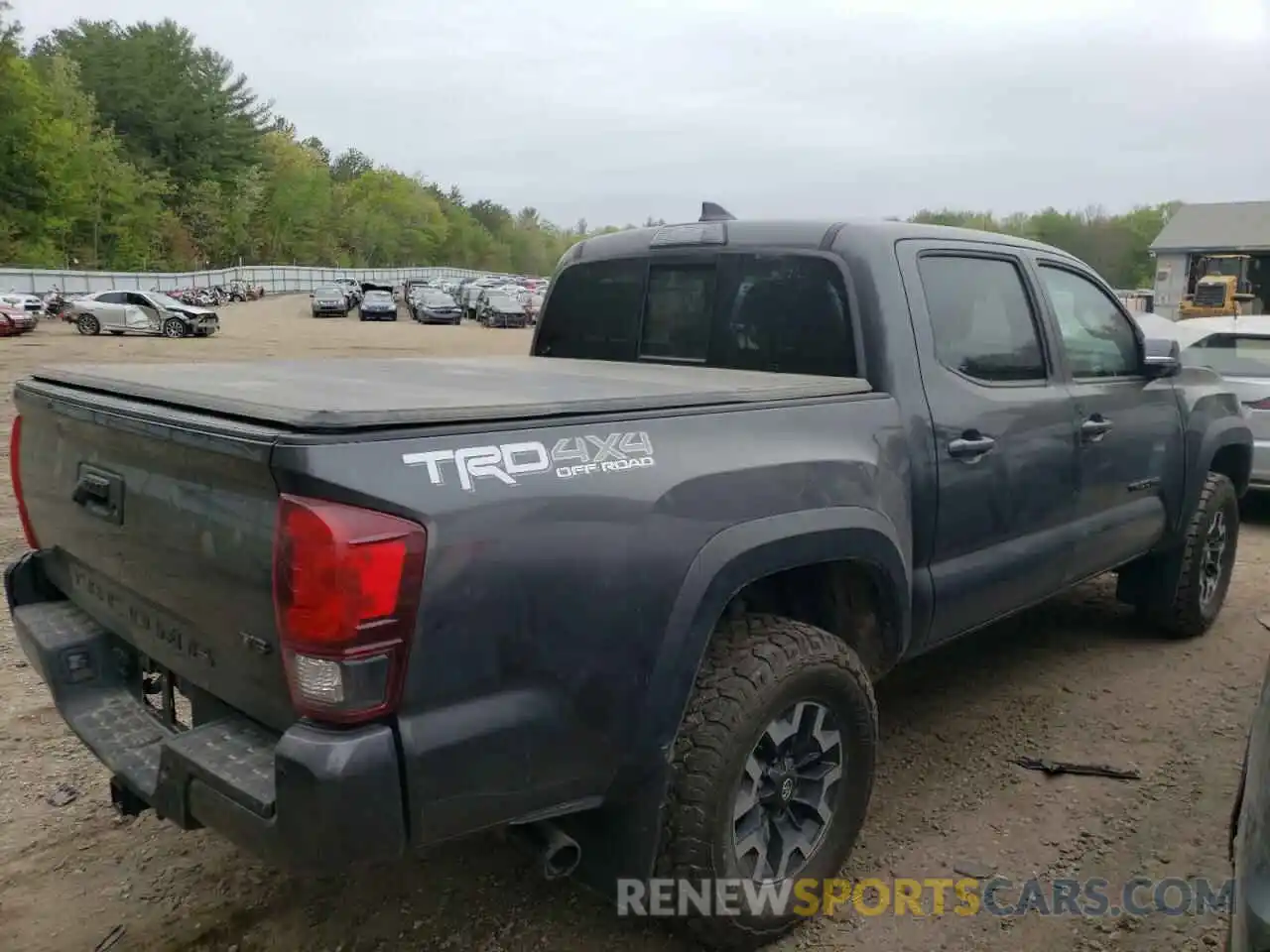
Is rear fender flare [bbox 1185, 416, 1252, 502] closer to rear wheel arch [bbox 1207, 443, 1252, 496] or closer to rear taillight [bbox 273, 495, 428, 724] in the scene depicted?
rear wheel arch [bbox 1207, 443, 1252, 496]

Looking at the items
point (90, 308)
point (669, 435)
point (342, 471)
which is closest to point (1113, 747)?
point (669, 435)

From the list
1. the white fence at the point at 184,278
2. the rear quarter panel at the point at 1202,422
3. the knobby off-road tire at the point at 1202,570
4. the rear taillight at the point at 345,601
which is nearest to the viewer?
the rear taillight at the point at 345,601

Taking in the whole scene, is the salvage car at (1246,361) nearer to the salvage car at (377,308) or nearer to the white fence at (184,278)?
the white fence at (184,278)

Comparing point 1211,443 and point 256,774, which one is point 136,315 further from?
point 256,774

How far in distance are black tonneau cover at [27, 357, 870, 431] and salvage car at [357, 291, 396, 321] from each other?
142 ft

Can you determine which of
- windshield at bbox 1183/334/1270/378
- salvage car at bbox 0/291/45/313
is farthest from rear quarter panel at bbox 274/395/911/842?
salvage car at bbox 0/291/45/313

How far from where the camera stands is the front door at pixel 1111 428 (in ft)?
13.2

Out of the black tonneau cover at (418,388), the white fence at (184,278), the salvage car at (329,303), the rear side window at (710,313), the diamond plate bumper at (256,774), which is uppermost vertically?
the white fence at (184,278)

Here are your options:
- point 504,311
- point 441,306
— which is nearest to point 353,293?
point 441,306

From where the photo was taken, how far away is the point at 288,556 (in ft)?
6.23

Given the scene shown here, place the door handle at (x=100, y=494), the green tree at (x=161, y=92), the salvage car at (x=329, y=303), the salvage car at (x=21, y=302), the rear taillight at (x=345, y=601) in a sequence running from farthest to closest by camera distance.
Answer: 1. the green tree at (x=161, y=92)
2. the salvage car at (x=329, y=303)
3. the salvage car at (x=21, y=302)
4. the door handle at (x=100, y=494)
5. the rear taillight at (x=345, y=601)

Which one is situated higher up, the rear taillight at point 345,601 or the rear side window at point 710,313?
the rear side window at point 710,313

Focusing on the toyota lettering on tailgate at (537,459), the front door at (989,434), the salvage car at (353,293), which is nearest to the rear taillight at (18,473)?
the toyota lettering on tailgate at (537,459)

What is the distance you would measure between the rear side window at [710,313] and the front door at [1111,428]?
1.20m
